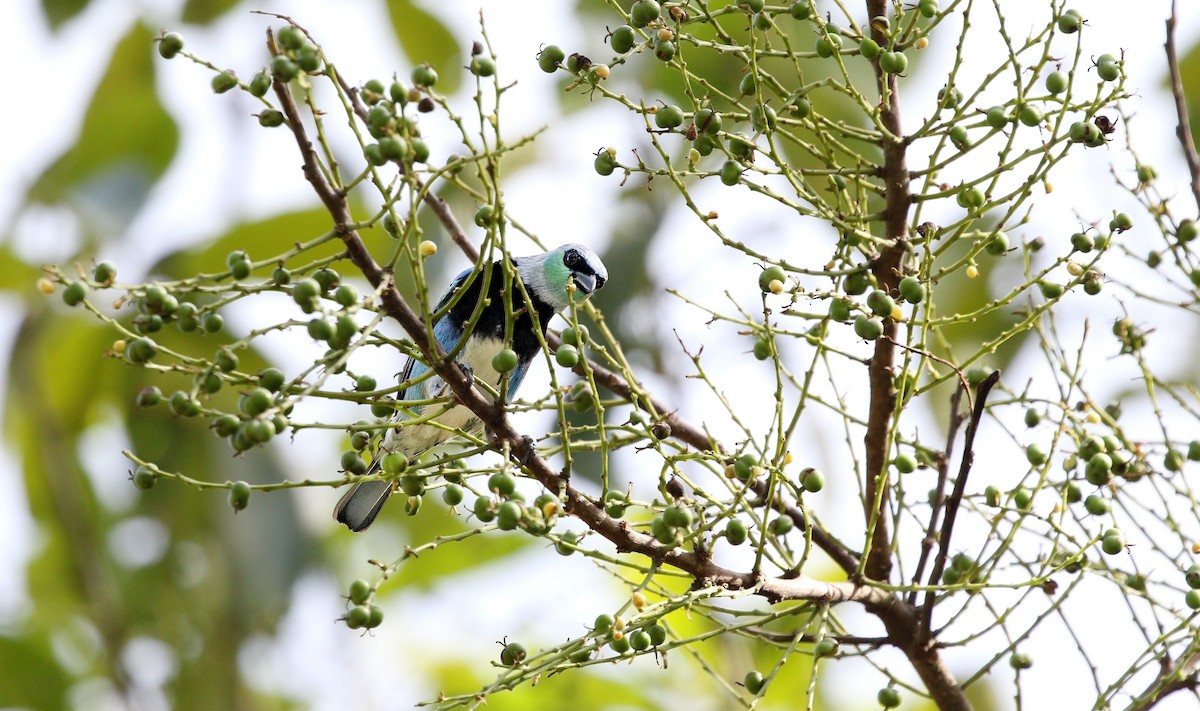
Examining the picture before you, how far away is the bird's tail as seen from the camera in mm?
3648

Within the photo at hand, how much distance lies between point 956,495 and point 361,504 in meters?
1.91

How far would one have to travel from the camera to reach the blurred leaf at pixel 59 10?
636 centimetres

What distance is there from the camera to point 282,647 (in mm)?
6586

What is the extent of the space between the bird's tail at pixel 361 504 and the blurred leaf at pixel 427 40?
3668mm

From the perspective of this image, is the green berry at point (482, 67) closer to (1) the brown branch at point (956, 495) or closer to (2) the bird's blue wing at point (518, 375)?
(1) the brown branch at point (956, 495)

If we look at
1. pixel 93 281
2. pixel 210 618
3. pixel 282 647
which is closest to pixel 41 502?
pixel 210 618

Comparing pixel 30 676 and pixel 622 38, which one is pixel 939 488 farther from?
pixel 30 676

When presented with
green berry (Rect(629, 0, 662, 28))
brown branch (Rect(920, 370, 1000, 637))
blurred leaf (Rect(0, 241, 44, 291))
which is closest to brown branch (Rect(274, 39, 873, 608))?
brown branch (Rect(920, 370, 1000, 637))

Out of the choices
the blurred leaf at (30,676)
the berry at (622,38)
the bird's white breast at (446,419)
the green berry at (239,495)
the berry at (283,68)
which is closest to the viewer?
the berry at (283,68)

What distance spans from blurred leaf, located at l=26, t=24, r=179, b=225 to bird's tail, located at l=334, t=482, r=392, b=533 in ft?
9.72

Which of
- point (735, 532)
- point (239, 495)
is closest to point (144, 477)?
point (239, 495)

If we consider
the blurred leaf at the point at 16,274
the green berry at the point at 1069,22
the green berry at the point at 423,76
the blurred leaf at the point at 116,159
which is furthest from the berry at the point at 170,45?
the blurred leaf at the point at 16,274

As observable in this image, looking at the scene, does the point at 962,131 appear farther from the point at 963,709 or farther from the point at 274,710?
the point at 274,710

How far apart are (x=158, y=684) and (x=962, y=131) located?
6.00m
